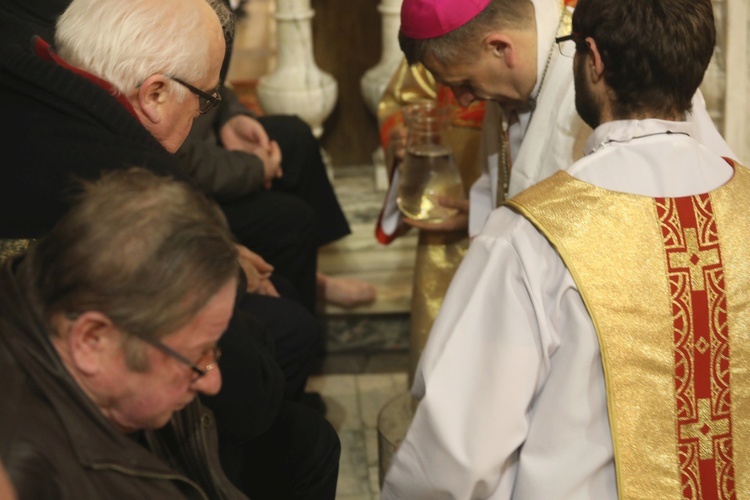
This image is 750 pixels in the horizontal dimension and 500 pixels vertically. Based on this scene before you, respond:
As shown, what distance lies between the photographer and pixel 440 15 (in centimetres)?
265

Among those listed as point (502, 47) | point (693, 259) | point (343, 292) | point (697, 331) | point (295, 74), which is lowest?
point (343, 292)

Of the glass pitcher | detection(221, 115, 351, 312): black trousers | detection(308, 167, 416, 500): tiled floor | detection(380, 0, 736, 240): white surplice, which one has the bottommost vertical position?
detection(308, 167, 416, 500): tiled floor

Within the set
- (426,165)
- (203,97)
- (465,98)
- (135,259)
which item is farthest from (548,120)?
(135,259)

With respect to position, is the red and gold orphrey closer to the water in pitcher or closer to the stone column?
the water in pitcher

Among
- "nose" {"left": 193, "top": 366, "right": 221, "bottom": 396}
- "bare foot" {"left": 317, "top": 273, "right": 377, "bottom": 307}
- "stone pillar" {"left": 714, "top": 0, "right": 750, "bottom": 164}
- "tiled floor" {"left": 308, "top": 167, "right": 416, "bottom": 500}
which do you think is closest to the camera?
"nose" {"left": 193, "top": 366, "right": 221, "bottom": 396}

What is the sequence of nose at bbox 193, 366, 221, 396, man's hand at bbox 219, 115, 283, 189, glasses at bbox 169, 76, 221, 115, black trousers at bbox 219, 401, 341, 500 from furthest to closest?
→ man's hand at bbox 219, 115, 283, 189
black trousers at bbox 219, 401, 341, 500
glasses at bbox 169, 76, 221, 115
nose at bbox 193, 366, 221, 396

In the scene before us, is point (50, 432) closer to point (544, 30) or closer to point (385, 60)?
point (544, 30)

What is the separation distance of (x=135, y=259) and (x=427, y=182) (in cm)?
184

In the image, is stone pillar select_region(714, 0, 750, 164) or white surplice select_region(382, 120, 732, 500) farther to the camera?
stone pillar select_region(714, 0, 750, 164)

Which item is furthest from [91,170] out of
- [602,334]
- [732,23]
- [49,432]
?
[732,23]

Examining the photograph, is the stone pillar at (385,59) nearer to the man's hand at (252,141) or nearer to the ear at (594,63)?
the man's hand at (252,141)

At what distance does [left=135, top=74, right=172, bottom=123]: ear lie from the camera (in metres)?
2.23

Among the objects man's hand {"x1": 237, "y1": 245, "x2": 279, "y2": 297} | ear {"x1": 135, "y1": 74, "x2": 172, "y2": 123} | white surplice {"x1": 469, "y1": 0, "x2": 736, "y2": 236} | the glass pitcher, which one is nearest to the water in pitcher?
the glass pitcher

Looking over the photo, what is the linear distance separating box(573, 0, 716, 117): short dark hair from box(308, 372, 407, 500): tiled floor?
1.84m
